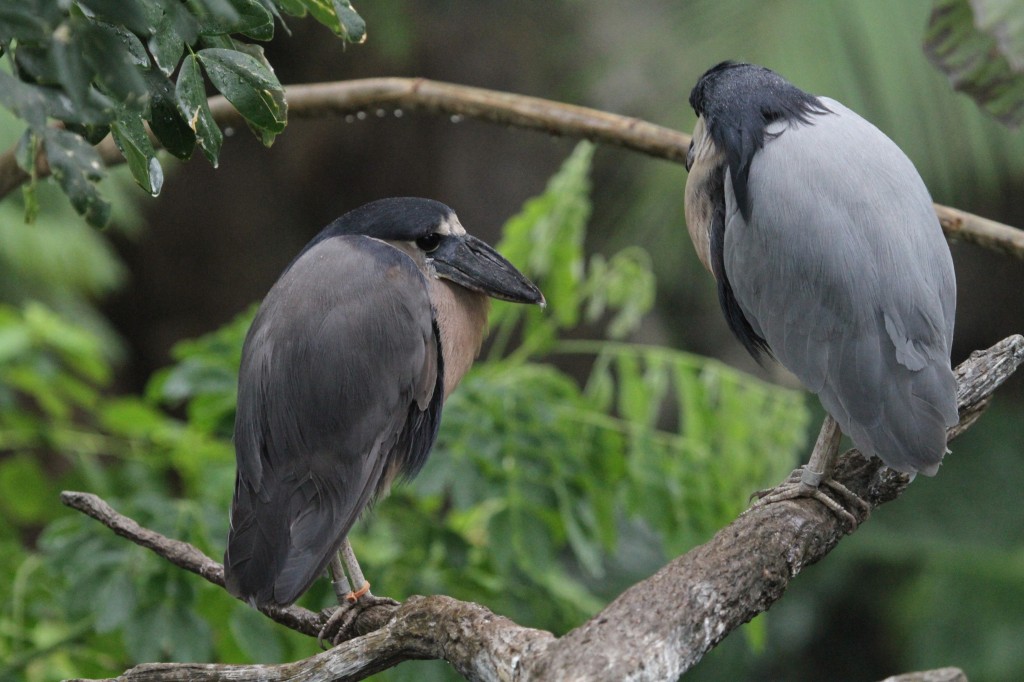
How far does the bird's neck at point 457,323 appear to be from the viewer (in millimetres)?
1895

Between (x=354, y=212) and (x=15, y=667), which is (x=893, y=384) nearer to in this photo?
(x=354, y=212)

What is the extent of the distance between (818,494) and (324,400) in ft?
2.66

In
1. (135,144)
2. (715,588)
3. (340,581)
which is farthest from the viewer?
(340,581)

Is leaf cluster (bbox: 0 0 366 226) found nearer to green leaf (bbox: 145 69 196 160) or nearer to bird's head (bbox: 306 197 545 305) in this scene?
green leaf (bbox: 145 69 196 160)

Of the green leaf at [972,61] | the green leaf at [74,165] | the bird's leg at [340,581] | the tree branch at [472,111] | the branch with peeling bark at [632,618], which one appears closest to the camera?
the green leaf at [74,165]

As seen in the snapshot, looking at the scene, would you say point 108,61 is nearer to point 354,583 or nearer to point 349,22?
point 349,22

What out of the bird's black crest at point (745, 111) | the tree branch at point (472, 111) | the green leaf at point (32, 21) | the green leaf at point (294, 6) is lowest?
the tree branch at point (472, 111)

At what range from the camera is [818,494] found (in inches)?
69.1

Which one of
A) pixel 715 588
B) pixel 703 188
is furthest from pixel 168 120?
pixel 703 188

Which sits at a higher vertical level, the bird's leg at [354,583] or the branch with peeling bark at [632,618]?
the branch with peeling bark at [632,618]

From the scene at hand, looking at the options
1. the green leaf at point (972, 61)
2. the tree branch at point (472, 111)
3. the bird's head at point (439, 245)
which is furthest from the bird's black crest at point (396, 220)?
the green leaf at point (972, 61)

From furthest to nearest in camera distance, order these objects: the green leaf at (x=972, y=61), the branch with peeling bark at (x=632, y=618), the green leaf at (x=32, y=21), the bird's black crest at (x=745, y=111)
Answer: the green leaf at (x=972, y=61) < the bird's black crest at (x=745, y=111) < the branch with peeling bark at (x=632, y=618) < the green leaf at (x=32, y=21)

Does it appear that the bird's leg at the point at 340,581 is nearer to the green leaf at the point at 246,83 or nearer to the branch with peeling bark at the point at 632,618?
the branch with peeling bark at the point at 632,618

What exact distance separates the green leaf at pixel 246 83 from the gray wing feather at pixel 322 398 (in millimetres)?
488
